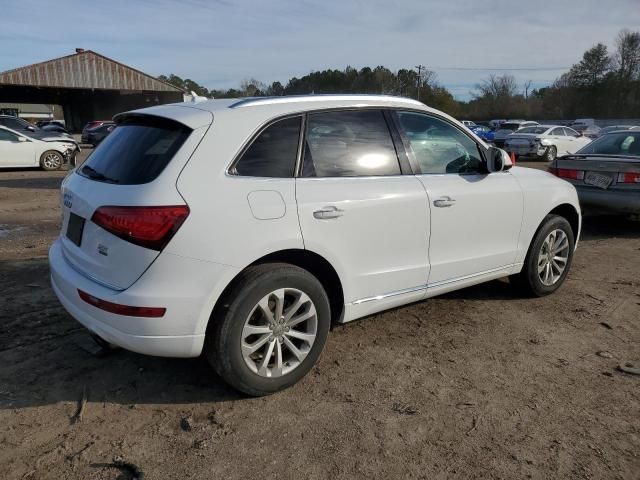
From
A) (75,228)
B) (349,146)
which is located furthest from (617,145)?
(75,228)

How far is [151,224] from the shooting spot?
268 cm

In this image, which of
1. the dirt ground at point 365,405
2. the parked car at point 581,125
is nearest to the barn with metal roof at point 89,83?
the parked car at point 581,125

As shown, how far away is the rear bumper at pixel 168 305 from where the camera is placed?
8.88 ft

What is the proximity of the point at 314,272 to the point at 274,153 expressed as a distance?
0.81 metres

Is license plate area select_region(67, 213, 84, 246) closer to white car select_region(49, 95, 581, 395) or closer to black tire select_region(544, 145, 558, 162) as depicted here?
white car select_region(49, 95, 581, 395)

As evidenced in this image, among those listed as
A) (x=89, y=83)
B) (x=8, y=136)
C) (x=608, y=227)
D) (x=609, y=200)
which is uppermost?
(x=89, y=83)

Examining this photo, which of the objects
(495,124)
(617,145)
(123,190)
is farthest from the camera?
(495,124)

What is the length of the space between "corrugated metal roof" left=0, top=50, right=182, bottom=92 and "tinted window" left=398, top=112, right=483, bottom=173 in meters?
43.5

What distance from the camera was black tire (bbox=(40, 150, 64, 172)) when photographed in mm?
16188

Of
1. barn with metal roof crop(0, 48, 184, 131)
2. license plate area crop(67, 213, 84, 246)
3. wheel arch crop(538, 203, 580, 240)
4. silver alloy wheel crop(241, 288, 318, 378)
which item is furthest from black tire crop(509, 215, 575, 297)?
barn with metal roof crop(0, 48, 184, 131)

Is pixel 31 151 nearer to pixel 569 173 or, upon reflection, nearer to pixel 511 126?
pixel 569 173

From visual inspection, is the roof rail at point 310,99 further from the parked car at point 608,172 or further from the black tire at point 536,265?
the parked car at point 608,172

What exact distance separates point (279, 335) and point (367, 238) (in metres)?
0.86

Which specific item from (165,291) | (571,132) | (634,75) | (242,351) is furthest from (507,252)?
(634,75)
